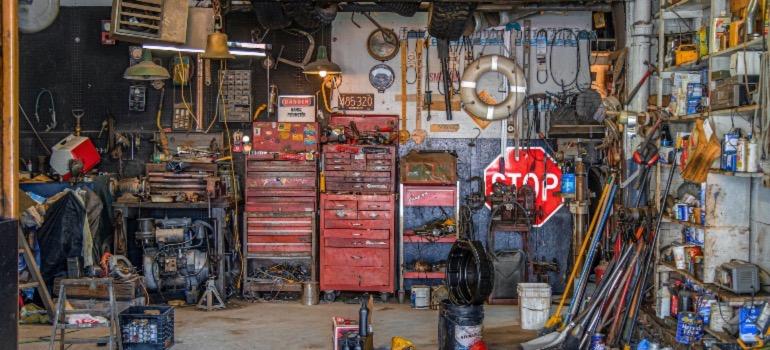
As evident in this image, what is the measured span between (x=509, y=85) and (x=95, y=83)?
14.7 ft

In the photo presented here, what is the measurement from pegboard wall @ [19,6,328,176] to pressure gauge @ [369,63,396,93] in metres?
0.63

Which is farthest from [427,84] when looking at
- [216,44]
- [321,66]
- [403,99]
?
[216,44]

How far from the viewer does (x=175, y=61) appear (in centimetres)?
915

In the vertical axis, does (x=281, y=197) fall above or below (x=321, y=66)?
below

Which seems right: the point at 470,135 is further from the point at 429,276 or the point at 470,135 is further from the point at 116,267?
the point at 116,267

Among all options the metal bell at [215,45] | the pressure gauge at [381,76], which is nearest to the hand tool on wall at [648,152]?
the pressure gauge at [381,76]

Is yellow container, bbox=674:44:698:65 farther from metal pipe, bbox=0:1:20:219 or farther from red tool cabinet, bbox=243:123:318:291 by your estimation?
metal pipe, bbox=0:1:20:219

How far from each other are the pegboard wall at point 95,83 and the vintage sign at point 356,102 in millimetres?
349

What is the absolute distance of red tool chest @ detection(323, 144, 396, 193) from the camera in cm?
891

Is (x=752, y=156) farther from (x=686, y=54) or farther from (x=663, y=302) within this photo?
(x=663, y=302)

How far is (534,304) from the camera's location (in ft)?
24.4

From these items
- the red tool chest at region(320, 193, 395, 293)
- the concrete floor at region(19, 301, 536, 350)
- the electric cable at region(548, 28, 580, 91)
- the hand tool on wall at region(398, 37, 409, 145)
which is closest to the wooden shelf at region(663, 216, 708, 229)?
the concrete floor at region(19, 301, 536, 350)

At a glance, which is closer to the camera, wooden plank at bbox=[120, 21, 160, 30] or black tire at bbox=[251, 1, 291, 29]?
wooden plank at bbox=[120, 21, 160, 30]

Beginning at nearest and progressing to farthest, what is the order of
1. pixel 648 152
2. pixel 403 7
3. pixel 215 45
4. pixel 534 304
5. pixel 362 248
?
pixel 648 152 < pixel 534 304 < pixel 215 45 < pixel 403 7 < pixel 362 248
